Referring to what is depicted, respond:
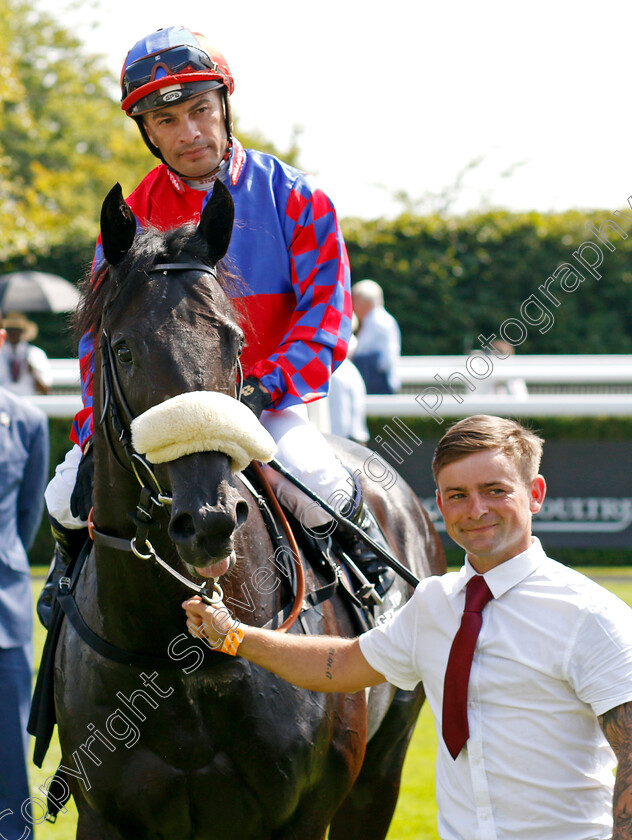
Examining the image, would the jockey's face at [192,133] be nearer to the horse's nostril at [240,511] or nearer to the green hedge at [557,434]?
the horse's nostril at [240,511]

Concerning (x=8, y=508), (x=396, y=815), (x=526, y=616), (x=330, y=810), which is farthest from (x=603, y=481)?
(x=526, y=616)

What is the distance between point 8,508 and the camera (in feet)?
13.6

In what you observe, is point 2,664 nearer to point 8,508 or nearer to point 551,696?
point 8,508

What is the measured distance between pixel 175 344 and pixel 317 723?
1.11 meters

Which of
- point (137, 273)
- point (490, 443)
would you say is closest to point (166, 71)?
point (137, 273)

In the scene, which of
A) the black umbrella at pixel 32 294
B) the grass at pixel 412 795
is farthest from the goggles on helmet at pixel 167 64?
the black umbrella at pixel 32 294

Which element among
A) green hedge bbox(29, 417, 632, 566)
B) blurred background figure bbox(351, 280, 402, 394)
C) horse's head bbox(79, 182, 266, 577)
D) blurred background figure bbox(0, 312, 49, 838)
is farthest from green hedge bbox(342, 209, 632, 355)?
horse's head bbox(79, 182, 266, 577)

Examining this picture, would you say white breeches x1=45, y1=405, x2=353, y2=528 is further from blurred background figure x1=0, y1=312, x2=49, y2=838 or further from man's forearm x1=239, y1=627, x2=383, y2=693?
blurred background figure x1=0, y1=312, x2=49, y2=838

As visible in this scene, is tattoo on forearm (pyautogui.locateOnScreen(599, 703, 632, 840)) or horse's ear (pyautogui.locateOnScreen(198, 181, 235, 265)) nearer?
tattoo on forearm (pyautogui.locateOnScreen(599, 703, 632, 840))

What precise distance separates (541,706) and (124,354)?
46.4 inches

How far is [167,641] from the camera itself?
2.52m

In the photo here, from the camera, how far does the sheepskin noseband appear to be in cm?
209

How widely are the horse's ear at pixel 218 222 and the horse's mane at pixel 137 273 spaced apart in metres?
0.03

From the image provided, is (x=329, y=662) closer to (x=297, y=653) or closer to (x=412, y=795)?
(x=297, y=653)
